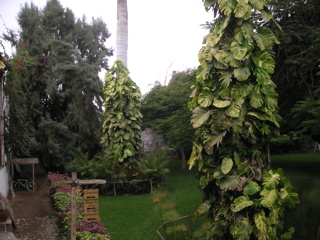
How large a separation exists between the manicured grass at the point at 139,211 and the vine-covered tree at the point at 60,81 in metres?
5.20

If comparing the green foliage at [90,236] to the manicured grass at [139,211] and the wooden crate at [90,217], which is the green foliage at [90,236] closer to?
the wooden crate at [90,217]

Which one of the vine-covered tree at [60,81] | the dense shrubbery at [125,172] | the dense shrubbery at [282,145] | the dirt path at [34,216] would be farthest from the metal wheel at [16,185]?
the dense shrubbery at [282,145]

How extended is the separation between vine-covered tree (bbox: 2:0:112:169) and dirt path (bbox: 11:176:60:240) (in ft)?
11.8

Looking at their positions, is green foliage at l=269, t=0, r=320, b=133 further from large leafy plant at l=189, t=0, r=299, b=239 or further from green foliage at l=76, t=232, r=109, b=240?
green foliage at l=76, t=232, r=109, b=240

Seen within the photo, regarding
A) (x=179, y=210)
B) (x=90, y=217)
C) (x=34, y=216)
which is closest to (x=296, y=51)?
(x=179, y=210)

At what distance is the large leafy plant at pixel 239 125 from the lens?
491 cm

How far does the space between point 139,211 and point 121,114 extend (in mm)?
4858

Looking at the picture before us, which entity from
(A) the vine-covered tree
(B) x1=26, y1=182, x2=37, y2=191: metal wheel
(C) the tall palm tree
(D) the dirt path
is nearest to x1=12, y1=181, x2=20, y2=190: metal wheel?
(D) the dirt path

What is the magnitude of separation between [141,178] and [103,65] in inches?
296

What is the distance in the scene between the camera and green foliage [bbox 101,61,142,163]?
47.6 ft

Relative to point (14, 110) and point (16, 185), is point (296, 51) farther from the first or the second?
point (16, 185)

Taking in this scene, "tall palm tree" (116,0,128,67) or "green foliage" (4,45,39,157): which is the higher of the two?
"tall palm tree" (116,0,128,67)

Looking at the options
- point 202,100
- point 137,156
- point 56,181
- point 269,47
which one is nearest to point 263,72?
point 269,47

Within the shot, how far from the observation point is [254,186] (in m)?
4.89
